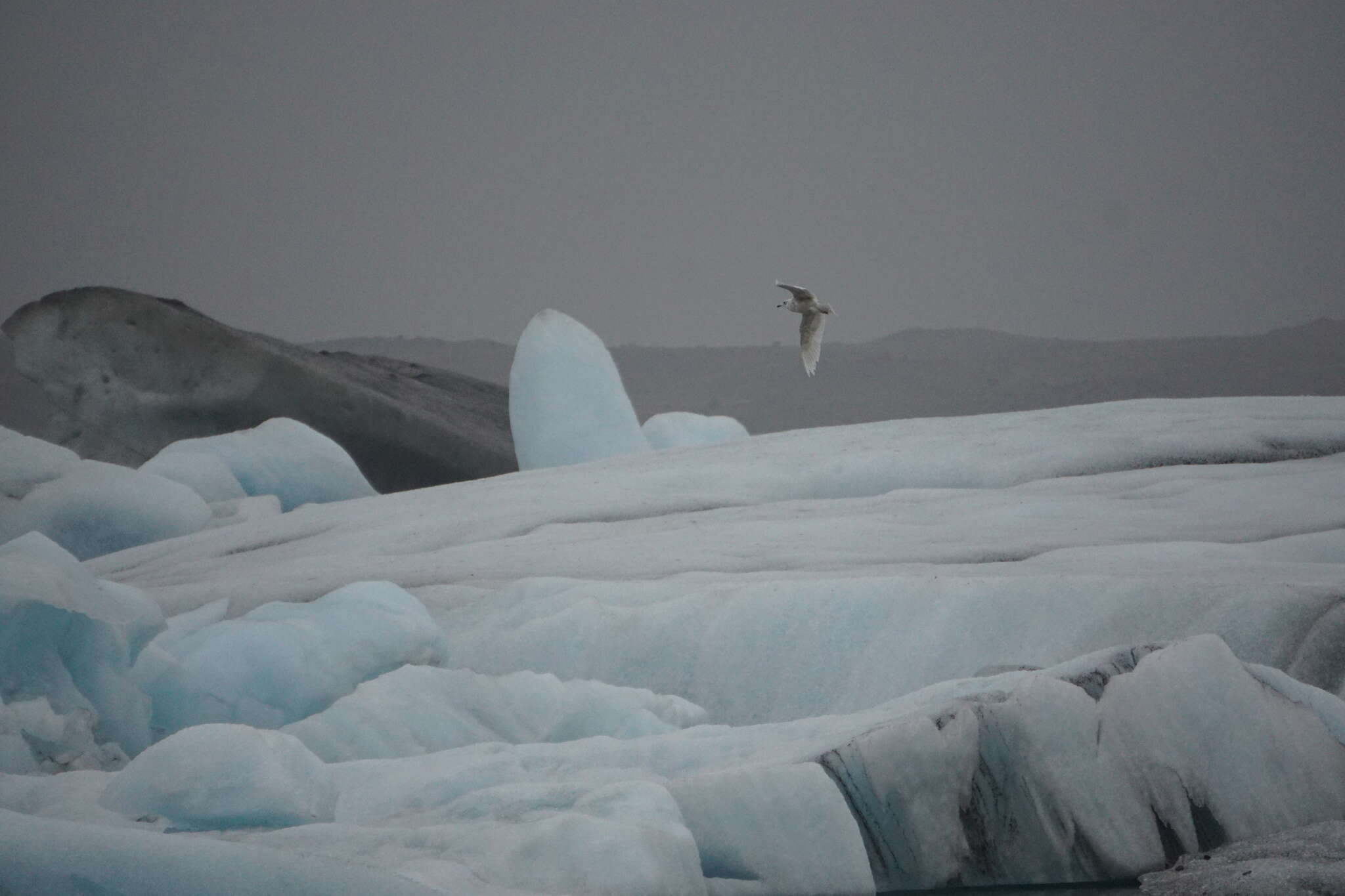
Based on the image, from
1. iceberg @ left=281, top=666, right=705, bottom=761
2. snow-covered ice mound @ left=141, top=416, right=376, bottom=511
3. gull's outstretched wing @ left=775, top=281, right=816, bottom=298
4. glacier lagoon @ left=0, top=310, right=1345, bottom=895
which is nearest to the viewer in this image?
glacier lagoon @ left=0, top=310, right=1345, bottom=895

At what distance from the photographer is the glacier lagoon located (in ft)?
11.7

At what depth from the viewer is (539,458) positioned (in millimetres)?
12922

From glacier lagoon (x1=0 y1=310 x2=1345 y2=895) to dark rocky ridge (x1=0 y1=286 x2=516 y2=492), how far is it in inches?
294

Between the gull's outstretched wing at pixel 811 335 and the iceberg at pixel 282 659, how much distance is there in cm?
327

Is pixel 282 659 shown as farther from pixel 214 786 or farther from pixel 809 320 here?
pixel 809 320

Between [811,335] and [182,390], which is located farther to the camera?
[182,390]

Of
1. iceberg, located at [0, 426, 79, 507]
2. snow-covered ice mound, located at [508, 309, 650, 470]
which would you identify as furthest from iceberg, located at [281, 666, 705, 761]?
snow-covered ice mound, located at [508, 309, 650, 470]

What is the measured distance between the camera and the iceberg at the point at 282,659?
203 inches

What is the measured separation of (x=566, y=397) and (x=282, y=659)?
25.5 ft

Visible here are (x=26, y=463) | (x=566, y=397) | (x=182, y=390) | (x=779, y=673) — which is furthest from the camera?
(x=182, y=390)

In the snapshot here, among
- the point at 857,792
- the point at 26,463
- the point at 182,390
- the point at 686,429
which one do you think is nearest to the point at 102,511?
the point at 26,463

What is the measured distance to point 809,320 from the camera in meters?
8.14

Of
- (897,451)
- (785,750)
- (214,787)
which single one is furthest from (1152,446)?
(214,787)

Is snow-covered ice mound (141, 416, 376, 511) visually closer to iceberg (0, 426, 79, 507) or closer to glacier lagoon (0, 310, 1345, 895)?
iceberg (0, 426, 79, 507)
